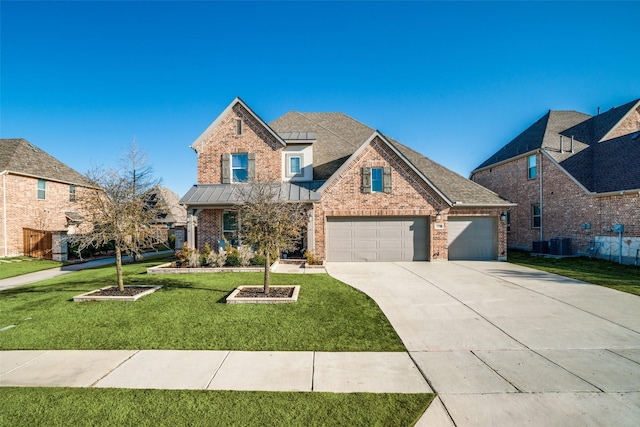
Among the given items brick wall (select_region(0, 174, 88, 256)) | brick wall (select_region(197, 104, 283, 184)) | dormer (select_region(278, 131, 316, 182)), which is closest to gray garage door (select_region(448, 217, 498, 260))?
dormer (select_region(278, 131, 316, 182))

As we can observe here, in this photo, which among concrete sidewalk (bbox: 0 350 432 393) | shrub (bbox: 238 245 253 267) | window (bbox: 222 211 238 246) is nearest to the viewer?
concrete sidewalk (bbox: 0 350 432 393)

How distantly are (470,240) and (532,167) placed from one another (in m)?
9.42

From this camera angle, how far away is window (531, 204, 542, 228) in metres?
19.5

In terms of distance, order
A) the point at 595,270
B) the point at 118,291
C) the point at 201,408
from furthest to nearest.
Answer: the point at 595,270 < the point at 118,291 < the point at 201,408

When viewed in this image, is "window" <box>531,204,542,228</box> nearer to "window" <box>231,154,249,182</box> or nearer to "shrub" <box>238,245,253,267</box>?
"shrub" <box>238,245,253,267</box>

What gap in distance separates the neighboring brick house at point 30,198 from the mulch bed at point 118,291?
34.7ft

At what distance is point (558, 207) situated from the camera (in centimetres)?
1783

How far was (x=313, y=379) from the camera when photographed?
13.3ft

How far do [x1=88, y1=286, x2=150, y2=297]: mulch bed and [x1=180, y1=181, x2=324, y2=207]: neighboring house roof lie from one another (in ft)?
18.7

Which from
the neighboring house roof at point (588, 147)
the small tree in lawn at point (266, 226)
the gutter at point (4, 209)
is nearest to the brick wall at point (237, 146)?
the small tree in lawn at point (266, 226)

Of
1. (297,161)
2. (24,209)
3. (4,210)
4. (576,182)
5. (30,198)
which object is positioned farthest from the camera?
(30,198)

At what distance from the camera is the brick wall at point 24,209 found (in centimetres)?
1797

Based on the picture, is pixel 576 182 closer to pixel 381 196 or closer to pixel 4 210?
pixel 381 196

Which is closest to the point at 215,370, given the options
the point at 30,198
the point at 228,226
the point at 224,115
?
the point at 228,226
